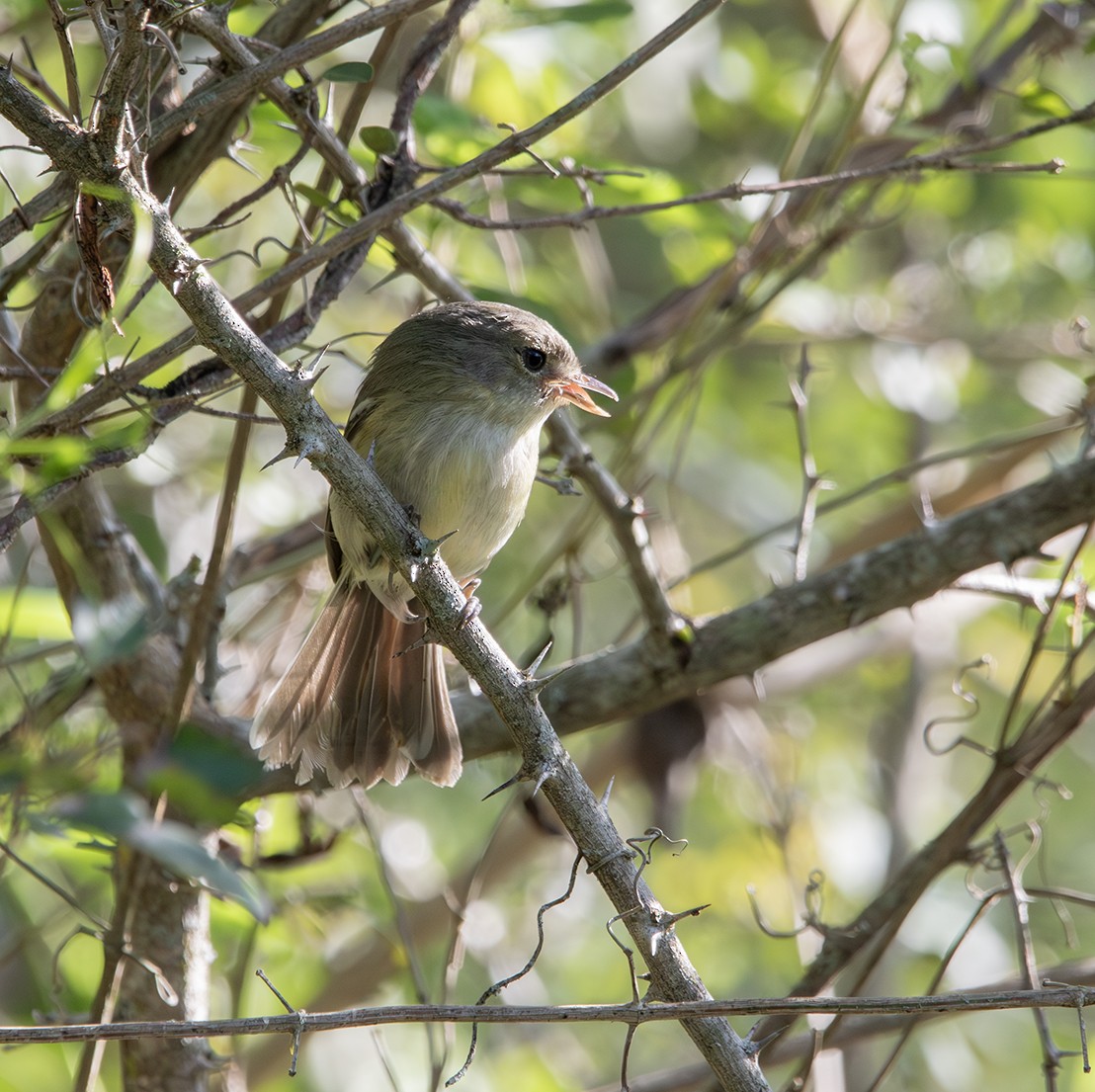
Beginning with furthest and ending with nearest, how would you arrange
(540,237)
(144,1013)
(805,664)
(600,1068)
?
(540,237), (600,1068), (805,664), (144,1013)

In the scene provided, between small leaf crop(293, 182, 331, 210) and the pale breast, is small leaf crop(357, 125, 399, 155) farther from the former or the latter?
the pale breast

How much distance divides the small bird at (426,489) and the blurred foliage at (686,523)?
22 cm

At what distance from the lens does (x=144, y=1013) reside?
2.95 metres

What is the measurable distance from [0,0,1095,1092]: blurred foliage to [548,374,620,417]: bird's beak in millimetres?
271

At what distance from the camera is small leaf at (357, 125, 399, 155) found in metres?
2.58

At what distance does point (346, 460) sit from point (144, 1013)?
1.69m

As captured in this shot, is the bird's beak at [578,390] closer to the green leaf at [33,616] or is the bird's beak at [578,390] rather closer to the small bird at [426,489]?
the small bird at [426,489]

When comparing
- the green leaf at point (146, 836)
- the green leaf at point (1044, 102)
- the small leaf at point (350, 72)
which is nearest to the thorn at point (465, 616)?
the green leaf at point (146, 836)

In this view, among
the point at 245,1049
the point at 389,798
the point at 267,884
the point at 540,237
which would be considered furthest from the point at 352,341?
the point at 245,1049

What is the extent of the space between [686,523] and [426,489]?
3.57 metres

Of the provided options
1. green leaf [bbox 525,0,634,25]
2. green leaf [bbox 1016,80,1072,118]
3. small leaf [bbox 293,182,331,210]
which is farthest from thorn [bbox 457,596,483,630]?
green leaf [bbox 1016,80,1072,118]

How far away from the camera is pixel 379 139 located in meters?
2.60

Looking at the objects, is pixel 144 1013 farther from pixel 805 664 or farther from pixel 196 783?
pixel 805 664

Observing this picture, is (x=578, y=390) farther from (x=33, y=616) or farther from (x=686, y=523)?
(x=686, y=523)
